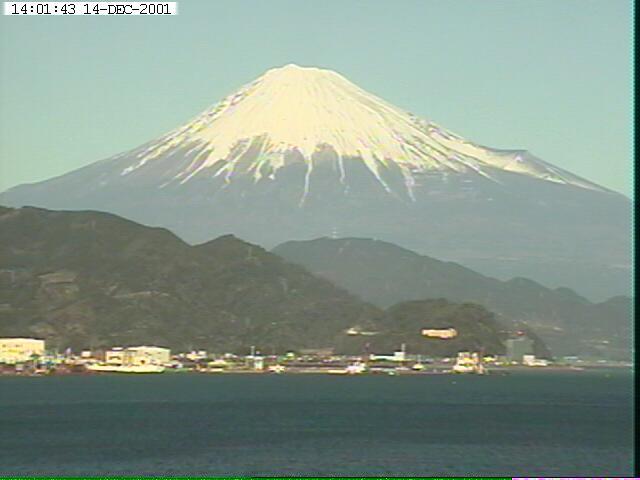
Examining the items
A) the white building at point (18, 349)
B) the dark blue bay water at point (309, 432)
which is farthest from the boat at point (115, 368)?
the dark blue bay water at point (309, 432)

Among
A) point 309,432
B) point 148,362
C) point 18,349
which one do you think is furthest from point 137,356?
point 309,432

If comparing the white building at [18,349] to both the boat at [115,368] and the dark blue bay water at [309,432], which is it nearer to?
the boat at [115,368]

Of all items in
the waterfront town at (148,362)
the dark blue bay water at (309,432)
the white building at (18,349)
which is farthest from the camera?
the waterfront town at (148,362)

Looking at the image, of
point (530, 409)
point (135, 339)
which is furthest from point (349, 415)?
point (135, 339)

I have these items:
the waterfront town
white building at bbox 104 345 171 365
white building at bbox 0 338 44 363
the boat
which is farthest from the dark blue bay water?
white building at bbox 104 345 171 365

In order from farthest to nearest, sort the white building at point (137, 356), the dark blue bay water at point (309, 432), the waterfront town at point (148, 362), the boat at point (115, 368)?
Result: the white building at point (137, 356)
the boat at point (115, 368)
the waterfront town at point (148, 362)
the dark blue bay water at point (309, 432)

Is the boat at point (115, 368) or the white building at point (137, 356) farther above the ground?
the white building at point (137, 356)

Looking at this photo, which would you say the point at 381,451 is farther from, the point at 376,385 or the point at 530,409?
the point at 376,385
